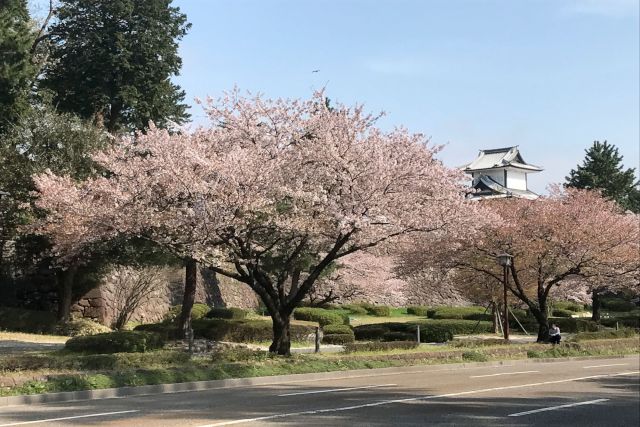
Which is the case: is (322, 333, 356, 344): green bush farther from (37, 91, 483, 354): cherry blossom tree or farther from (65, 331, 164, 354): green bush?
(65, 331, 164, 354): green bush

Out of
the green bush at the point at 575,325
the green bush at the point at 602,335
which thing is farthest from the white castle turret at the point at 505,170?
the green bush at the point at 602,335

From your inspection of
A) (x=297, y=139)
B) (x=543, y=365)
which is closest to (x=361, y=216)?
(x=297, y=139)

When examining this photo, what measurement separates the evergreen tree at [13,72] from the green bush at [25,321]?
27.3ft

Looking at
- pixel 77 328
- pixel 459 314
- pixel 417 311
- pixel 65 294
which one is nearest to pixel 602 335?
pixel 459 314

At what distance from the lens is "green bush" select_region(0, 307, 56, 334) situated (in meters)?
30.4

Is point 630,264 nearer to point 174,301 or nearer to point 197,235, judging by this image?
point 197,235

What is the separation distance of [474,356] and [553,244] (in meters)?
7.89

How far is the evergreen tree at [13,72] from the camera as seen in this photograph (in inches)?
1148

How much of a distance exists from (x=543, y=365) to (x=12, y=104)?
81.9 feet

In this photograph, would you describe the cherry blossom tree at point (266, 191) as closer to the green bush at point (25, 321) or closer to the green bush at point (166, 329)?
the green bush at point (166, 329)

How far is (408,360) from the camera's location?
906 inches

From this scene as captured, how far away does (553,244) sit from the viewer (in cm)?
3014

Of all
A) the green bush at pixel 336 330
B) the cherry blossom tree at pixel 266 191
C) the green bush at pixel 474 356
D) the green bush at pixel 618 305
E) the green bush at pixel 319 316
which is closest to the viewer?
the cherry blossom tree at pixel 266 191

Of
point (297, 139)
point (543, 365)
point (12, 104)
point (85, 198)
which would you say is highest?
point (12, 104)
